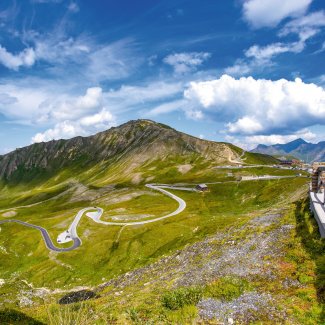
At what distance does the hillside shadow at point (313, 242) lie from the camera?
25062 millimetres

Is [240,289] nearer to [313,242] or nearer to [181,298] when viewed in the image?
[181,298]

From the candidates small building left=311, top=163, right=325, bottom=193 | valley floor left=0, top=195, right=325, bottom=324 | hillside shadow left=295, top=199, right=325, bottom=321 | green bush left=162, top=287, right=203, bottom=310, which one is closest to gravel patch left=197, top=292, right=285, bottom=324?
valley floor left=0, top=195, right=325, bottom=324

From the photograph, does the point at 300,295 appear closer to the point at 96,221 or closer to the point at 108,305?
the point at 108,305

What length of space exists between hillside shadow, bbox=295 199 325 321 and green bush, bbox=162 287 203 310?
Answer: 10.3m

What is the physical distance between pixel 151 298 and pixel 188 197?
482 feet

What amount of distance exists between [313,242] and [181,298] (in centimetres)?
1655

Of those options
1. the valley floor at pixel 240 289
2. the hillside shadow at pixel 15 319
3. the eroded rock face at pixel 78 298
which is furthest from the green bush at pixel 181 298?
the eroded rock face at pixel 78 298

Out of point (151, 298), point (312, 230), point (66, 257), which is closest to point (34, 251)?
point (66, 257)

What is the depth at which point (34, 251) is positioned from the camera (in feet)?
374

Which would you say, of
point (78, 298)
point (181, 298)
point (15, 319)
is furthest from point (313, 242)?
point (78, 298)

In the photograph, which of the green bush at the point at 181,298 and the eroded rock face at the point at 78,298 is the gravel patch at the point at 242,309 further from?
the eroded rock face at the point at 78,298

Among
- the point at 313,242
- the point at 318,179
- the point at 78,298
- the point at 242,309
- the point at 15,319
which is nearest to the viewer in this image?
the point at 242,309

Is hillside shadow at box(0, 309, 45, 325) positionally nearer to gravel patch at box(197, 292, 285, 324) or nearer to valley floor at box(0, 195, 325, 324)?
valley floor at box(0, 195, 325, 324)

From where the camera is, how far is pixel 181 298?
89.4 feet
